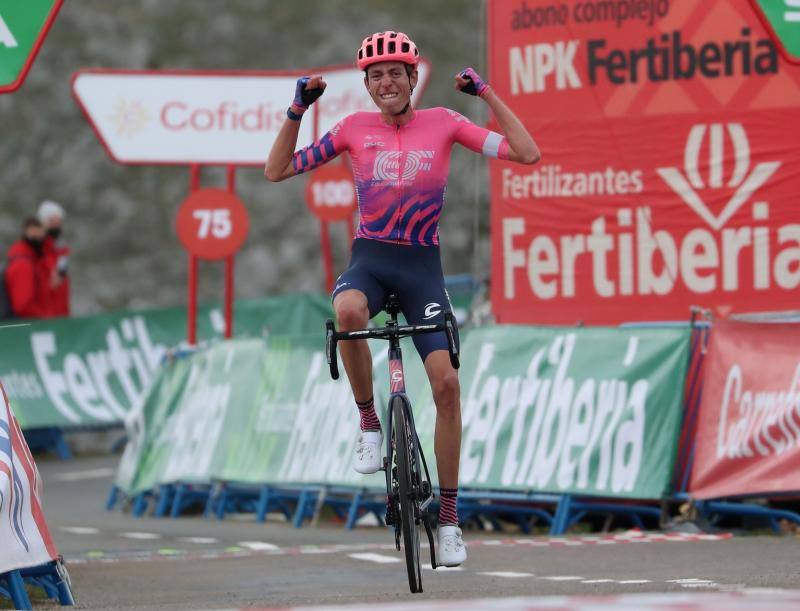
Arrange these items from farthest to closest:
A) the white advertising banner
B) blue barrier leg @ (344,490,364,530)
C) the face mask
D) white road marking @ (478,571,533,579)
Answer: the face mask < the white advertising banner < blue barrier leg @ (344,490,364,530) < white road marking @ (478,571,533,579)

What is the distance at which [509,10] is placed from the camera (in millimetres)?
16031

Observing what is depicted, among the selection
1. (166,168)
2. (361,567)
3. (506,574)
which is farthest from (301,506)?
(166,168)

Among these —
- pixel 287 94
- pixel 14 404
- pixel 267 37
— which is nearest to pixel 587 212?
pixel 287 94

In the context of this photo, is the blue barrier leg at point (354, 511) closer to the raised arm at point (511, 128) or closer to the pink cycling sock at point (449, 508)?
the pink cycling sock at point (449, 508)

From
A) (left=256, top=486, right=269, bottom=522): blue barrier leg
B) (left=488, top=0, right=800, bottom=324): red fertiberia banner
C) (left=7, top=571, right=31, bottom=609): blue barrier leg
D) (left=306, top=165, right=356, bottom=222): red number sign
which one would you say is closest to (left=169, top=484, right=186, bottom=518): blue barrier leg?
(left=256, top=486, right=269, bottom=522): blue barrier leg

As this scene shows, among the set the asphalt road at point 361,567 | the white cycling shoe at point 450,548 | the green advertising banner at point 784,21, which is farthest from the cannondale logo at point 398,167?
the green advertising banner at point 784,21

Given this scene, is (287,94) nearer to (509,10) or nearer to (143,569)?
(509,10)

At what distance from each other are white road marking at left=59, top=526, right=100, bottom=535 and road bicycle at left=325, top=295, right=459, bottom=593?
6.78 m

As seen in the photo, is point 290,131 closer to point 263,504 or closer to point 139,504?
point 263,504

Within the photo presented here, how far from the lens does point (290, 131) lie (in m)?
9.44

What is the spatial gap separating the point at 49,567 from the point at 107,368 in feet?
41.4

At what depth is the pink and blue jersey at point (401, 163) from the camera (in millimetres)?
9352

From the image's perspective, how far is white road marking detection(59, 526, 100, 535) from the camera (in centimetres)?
1559

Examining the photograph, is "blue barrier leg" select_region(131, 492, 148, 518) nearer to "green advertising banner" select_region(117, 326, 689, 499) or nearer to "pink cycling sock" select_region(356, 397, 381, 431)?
"green advertising banner" select_region(117, 326, 689, 499)
